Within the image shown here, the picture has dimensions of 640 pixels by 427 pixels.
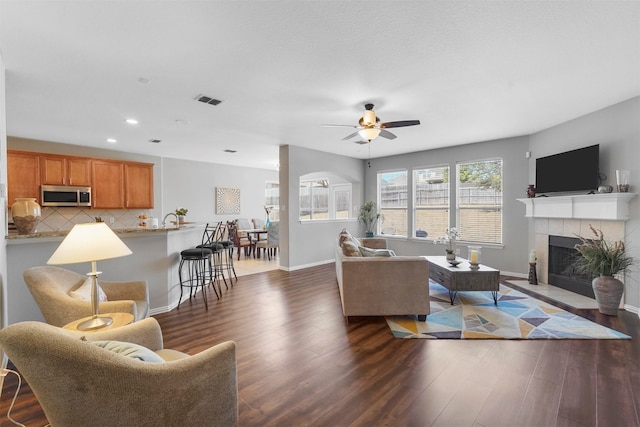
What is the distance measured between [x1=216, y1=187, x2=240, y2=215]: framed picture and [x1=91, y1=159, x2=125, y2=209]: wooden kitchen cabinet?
8.15 ft

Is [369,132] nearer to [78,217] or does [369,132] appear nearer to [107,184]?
[107,184]

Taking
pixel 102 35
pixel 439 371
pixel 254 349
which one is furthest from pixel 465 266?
pixel 102 35

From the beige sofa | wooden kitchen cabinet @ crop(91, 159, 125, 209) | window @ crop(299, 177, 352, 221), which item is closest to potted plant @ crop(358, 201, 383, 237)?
window @ crop(299, 177, 352, 221)

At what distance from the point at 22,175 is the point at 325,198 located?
6.40m

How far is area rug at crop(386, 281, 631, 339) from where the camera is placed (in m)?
2.99

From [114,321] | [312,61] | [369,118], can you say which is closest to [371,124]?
[369,118]

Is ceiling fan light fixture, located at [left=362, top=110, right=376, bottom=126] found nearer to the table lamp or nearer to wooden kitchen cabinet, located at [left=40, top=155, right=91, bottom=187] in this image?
the table lamp

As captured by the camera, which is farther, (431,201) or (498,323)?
(431,201)

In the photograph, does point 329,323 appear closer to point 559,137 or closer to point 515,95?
point 515,95

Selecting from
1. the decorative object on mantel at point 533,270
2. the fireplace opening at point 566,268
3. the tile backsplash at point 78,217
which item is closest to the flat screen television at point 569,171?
the fireplace opening at point 566,268

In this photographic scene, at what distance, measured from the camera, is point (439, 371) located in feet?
7.69

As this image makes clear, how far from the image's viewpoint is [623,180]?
372 centimetres

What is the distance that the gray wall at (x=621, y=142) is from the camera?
3.65m

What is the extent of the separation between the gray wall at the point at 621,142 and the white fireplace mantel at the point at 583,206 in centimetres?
15
